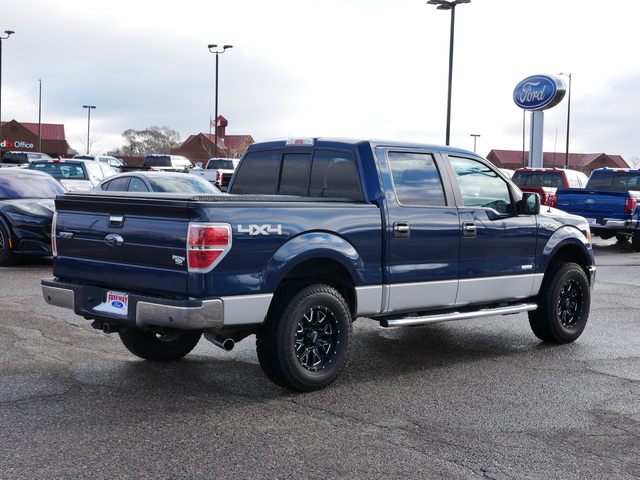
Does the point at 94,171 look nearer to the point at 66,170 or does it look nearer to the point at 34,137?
the point at 66,170

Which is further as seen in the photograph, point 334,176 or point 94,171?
point 94,171

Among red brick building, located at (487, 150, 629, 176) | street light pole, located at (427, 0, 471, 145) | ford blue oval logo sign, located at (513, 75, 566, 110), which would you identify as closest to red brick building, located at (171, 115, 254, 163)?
red brick building, located at (487, 150, 629, 176)

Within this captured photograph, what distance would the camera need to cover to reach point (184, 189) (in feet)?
48.6

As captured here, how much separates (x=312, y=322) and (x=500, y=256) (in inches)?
88.2

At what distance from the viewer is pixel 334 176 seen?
6.89 m

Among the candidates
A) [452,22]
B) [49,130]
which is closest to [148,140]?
[49,130]

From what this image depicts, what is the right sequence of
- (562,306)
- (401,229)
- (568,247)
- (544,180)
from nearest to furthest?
(401,229) → (562,306) → (568,247) → (544,180)

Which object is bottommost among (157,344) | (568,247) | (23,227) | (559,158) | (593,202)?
(157,344)

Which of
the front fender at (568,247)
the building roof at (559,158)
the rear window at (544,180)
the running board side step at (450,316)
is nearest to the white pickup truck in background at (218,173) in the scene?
the rear window at (544,180)

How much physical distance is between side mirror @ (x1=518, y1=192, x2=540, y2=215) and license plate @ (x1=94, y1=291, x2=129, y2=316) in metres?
3.83

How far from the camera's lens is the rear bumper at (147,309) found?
5.39 m

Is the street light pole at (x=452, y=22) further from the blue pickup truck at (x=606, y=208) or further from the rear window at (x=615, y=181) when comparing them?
the blue pickup truck at (x=606, y=208)

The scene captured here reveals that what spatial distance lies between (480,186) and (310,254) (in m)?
2.31

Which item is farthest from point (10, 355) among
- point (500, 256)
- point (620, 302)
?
point (620, 302)
